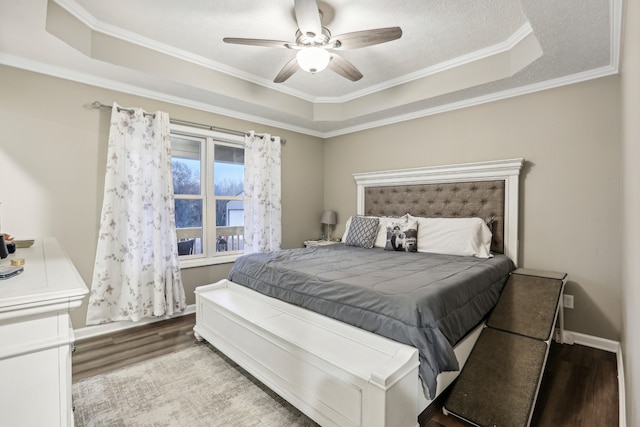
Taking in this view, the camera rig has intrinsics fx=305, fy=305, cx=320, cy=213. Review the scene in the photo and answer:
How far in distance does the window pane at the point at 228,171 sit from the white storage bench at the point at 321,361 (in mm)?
1781

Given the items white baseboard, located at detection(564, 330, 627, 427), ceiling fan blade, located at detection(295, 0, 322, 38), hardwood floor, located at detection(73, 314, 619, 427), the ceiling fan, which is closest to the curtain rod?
the ceiling fan

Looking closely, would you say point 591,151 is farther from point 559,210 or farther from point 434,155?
point 434,155

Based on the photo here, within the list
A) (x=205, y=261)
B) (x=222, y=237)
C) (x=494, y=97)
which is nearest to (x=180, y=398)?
(x=205, y=261)

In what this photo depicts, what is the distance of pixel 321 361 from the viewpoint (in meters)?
1.60

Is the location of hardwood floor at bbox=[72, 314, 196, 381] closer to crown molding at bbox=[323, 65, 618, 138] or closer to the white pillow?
the white pillow

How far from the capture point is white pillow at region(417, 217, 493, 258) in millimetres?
2887

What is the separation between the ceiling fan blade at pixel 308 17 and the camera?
6.02 ft

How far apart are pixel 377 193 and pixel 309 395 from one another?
2847 mm

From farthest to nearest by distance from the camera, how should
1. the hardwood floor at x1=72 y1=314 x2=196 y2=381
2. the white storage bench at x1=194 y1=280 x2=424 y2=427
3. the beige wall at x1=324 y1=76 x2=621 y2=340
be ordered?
the beige wall at x1=324 y1=76 x2=621 y2=340 < the hardwood floor at x1=72 y1=314 x2=196 y2=381 < the white storage bench at x1=194 y1=280 x2=424 y2=427

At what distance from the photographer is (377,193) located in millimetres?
4098

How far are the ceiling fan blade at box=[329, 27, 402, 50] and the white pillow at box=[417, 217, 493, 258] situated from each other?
185 cm

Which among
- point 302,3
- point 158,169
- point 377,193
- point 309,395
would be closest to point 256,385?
point 309,395

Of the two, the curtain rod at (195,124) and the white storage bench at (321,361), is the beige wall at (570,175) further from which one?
the curtain rod at (195,124)

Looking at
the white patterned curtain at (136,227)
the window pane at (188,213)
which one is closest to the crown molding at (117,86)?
the white patterned curtain at (136,227)
